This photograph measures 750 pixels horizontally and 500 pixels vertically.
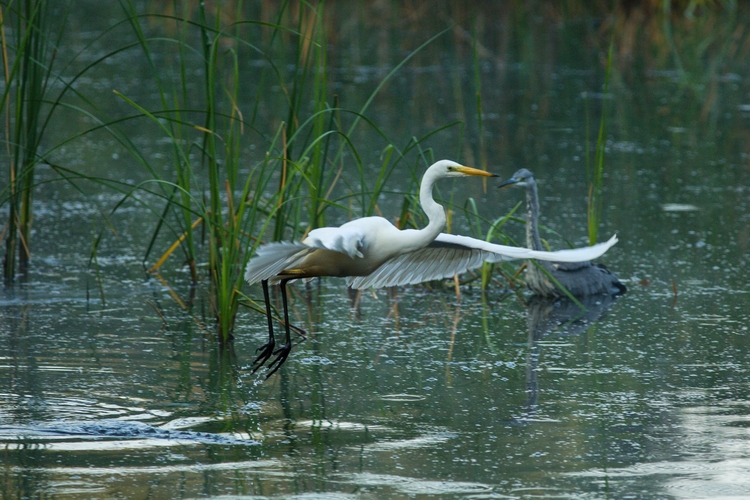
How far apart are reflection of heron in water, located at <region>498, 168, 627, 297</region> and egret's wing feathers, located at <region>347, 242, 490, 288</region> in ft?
3.47

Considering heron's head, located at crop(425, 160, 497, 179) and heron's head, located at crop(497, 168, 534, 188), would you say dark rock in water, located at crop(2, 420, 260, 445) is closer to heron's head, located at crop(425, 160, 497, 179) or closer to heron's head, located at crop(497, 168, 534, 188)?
heron's head, located at crop(425, 160, 497, 179)

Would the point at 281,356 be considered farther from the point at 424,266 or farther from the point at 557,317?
the point at 557,317

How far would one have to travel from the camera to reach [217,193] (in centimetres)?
481

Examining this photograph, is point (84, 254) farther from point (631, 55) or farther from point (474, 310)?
point (631, 55)

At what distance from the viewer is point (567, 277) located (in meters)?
5.82

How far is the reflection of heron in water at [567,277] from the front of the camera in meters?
5.73

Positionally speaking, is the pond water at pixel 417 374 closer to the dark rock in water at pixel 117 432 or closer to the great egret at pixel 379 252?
the dark rock in water at pixel 117 432

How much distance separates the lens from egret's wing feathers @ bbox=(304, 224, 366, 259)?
11.7ft

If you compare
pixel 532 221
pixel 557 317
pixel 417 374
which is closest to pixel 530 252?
pixel 417 374

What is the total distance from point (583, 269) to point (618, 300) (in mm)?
252

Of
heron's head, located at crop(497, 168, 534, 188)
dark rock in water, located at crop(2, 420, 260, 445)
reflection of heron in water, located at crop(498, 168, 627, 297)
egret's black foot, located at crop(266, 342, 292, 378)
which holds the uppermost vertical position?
heron's head, located at crop(497, 168, 534, 188)

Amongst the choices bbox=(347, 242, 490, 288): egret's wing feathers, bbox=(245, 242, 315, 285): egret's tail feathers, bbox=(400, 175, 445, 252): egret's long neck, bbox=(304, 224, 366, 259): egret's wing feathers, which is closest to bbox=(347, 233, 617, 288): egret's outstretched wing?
bbox=(347, 242, 490, 288): egret's wing feathers

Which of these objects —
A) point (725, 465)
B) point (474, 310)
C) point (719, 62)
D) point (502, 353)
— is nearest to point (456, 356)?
point (502, 353)

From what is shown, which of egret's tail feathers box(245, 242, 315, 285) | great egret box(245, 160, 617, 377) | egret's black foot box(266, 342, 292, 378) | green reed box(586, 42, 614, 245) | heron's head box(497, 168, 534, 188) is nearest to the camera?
egret's tail feathers box(245, 242, 315, 285)
